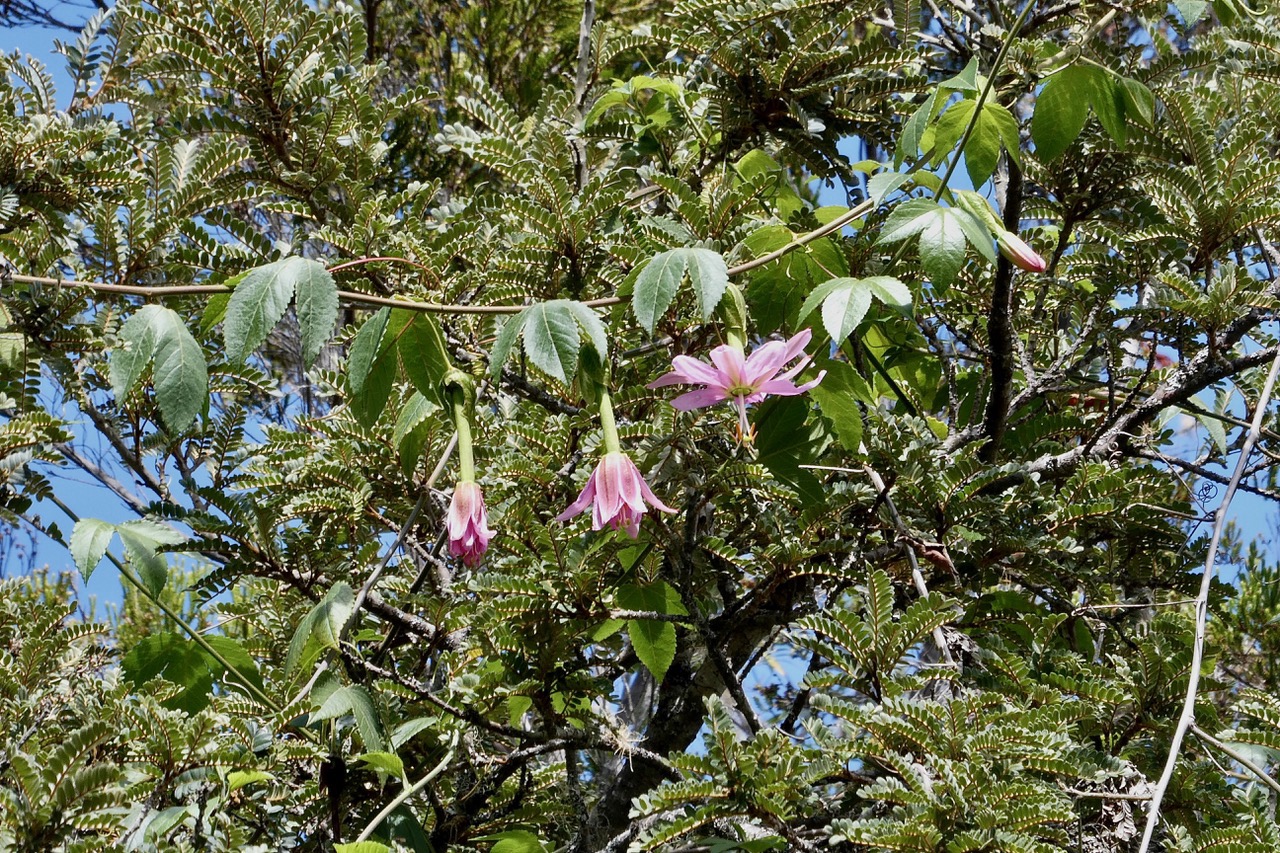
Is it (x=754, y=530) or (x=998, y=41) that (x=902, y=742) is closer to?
(x=754, y=530)

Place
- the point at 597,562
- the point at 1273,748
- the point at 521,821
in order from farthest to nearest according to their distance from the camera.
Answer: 1. the point at 521,821
2. the point at 597,562
3. the point at 1273,748

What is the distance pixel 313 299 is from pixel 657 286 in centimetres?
32

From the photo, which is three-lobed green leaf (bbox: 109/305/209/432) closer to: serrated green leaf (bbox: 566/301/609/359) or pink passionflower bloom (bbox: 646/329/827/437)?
serrated green leaf (bbox: 566/301/609/359)

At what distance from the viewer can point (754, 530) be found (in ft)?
4.83

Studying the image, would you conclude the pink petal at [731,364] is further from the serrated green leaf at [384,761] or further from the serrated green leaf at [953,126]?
the serrated green leaf at [384,761]

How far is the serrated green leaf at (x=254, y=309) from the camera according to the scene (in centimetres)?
94

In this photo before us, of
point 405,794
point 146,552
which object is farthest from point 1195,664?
point 146,552

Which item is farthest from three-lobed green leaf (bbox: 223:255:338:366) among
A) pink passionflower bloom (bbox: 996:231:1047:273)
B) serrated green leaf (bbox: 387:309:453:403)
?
pink passionflower bloom (bbox: 996:231:1047:273)

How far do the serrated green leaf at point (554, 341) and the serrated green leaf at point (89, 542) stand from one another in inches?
17.3

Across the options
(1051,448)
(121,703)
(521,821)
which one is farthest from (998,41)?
(121,703)

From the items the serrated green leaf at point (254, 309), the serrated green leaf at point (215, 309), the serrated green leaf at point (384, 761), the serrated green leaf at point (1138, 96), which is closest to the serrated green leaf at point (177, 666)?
the serrated green leaf at point (384, 761)

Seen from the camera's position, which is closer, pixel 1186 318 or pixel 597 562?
pixel 597 562

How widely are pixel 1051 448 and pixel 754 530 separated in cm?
43

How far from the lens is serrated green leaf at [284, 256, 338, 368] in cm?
95
